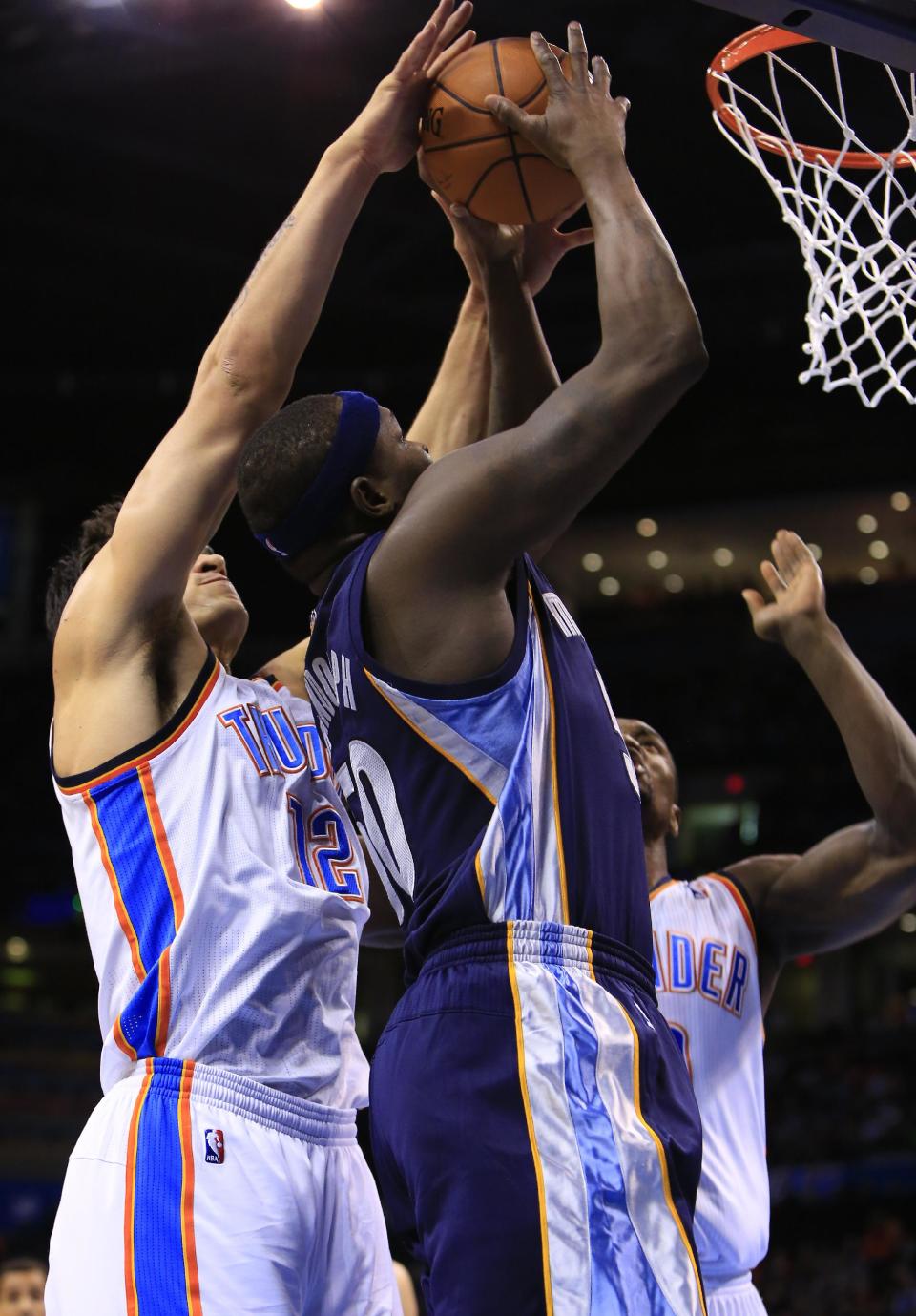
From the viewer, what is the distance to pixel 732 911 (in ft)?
13.1

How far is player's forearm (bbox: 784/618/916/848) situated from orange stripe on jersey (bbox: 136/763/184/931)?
70.1 inches

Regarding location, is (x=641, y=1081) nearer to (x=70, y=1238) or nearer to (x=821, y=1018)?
(x=70, y=1238)

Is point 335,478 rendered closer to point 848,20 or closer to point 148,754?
point 148,754

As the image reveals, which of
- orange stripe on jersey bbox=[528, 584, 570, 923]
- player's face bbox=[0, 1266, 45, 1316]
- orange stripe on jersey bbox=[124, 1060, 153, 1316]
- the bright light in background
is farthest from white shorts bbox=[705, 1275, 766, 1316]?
the bright light in background

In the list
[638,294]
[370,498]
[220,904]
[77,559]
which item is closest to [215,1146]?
[220,904]

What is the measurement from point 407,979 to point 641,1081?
1.50ft

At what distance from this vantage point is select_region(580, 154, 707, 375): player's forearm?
2318 millimetres

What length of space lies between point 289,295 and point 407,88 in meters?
0.49

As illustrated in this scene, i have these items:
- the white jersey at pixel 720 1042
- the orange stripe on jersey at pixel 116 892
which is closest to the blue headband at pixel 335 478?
the orange stripe on jersey at pixel 116 892

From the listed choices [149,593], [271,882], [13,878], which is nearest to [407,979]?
[271,882]

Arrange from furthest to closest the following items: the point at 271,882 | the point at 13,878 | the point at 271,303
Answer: the point at 13,878
the point at 271,303
the point at 271,882

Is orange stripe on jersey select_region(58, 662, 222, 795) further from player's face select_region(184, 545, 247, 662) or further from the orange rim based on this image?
the orange rim

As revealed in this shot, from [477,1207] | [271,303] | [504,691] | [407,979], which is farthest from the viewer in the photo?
[271,303]

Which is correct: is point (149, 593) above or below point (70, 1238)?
above
